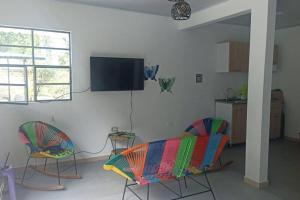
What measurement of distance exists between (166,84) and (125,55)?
103 centimetres

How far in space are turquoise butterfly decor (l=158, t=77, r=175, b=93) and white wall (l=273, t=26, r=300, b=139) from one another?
2.93 metres

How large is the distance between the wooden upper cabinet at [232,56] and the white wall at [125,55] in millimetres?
157

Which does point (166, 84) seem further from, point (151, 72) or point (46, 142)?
point (46, 142)

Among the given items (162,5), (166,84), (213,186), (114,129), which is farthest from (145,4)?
(213,186)

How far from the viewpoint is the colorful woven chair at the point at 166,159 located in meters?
2.57

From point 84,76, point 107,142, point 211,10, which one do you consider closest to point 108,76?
point 84,76

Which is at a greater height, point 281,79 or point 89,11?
point 89,11

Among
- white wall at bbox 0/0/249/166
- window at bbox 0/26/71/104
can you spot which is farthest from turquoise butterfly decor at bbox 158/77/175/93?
window at bbox 0/26/71/104

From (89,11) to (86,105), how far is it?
1575mm

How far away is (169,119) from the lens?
526 centimetres

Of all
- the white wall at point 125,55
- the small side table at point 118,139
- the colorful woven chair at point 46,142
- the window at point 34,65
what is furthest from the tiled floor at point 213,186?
the window at point 34,65

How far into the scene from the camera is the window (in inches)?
153

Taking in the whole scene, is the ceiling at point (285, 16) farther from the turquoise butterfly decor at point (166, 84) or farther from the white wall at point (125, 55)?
the turquoise butterfly decor at point (166, 84)

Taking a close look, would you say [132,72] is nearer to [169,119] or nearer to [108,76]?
[108,76]
